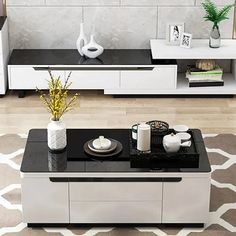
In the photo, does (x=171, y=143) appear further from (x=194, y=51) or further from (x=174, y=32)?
(x=174, y=32)

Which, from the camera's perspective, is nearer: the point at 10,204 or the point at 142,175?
the point at 142,175

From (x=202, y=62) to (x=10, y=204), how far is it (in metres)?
2.68

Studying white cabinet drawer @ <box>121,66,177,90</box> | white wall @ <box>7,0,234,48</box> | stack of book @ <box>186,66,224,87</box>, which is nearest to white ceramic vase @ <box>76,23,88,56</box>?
white wall @ <box>7,0,234,48</box>

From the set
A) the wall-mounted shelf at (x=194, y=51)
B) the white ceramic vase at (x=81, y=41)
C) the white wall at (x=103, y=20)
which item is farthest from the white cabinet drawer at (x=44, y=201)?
the white wall at (x=103, y=20)

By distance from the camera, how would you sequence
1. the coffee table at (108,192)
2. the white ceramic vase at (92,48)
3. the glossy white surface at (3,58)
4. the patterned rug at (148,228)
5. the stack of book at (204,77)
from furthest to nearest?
the stack of book at (204,77) → the white ceramic vase at (92,48) → the glossy white surface at (3,58) → the patterned rug at (148,228) → the coffee table at (108,192)

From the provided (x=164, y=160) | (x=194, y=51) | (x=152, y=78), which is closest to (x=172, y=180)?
(x=164, y=160)

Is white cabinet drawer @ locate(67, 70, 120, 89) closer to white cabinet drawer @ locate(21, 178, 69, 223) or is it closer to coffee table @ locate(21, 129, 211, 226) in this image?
coffee table @ locate(21, 129, 211, 226)

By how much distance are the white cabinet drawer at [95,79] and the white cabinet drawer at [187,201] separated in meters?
2.30

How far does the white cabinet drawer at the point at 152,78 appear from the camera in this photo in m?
6.76

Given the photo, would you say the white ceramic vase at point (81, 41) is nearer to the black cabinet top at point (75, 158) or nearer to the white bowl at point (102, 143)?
the black cabinet top at point (75, 158)

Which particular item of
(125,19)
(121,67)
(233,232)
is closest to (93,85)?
(121,67)

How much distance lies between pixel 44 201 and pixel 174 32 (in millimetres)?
2806

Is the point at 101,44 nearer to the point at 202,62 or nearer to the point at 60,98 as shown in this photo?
the point at 202,62

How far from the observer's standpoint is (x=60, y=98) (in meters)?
4.78
